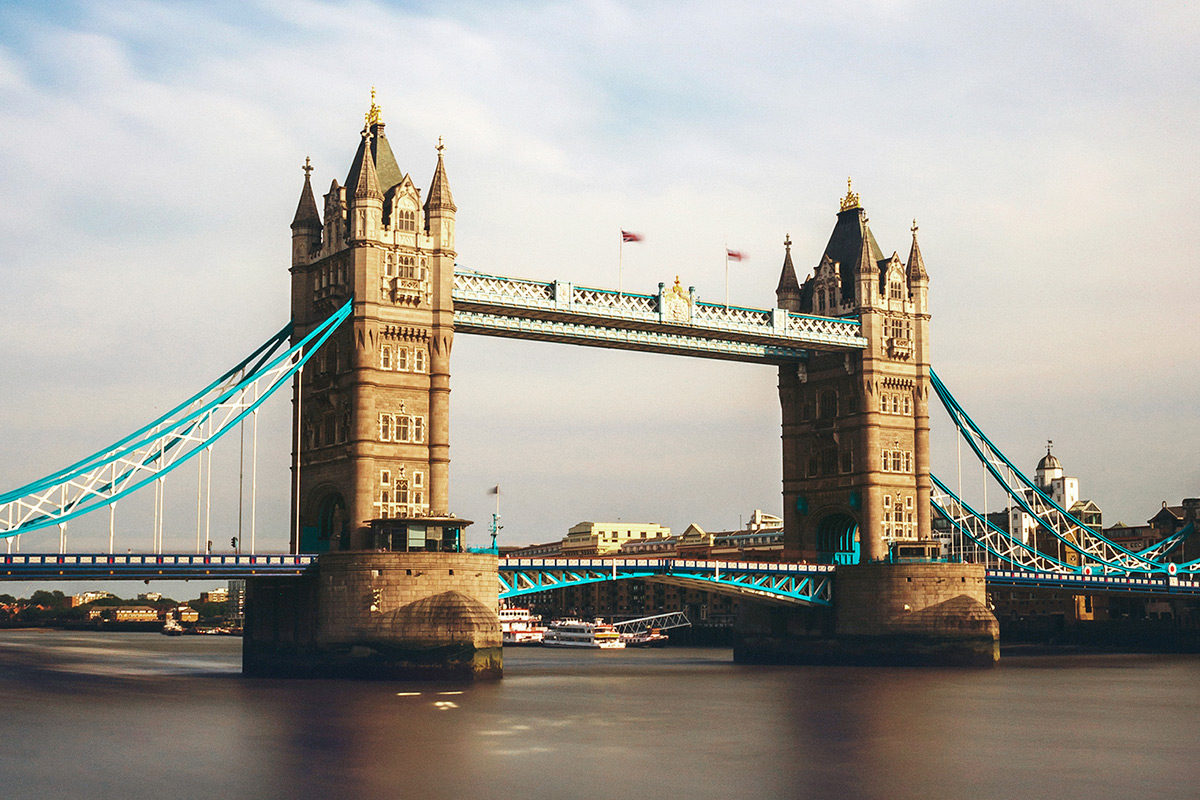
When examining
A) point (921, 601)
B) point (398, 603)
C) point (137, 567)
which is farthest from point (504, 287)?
point (921, 601)

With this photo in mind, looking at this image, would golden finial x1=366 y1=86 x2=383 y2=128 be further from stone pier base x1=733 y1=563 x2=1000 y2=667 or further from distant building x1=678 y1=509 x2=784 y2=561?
distant building x1=678 y1=509 x2=784 y2=561

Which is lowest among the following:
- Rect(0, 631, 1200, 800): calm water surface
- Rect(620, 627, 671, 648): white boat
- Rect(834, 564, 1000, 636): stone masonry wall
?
Rect(620, 627, 671, 648): white boat

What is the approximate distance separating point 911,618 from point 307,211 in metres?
46.0

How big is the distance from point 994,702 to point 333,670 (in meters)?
32.8

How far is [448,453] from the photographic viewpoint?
80750mm

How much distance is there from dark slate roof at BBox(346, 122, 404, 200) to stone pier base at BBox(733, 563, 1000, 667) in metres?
39.6

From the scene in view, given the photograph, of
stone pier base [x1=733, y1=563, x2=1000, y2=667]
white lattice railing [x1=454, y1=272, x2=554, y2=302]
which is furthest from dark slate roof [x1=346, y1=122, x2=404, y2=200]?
stone pier base [x1=733, y1=563, x2=1000, y2=667]

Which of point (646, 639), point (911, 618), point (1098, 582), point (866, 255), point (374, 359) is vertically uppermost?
point (866, 255)

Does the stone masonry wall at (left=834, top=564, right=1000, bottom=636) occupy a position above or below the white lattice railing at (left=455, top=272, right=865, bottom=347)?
below

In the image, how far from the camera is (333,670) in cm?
7375

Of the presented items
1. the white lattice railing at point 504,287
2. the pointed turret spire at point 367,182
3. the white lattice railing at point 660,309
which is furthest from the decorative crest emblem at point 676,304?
the pointed turret spire at point 367,182

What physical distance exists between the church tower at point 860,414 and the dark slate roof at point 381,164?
34.6 metres

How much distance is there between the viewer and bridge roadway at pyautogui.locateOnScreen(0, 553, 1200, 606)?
7056 centimetres

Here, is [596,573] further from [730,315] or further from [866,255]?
[866,255]
